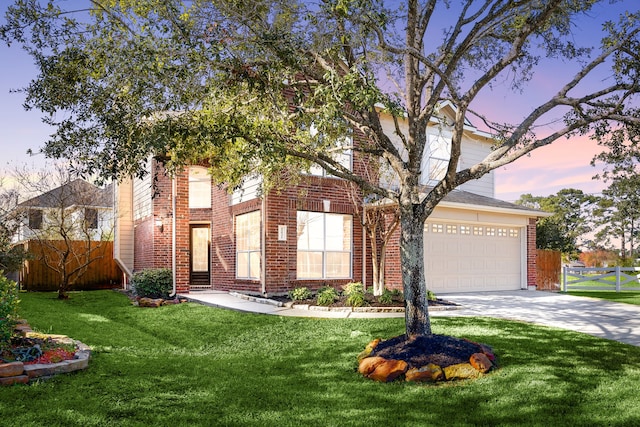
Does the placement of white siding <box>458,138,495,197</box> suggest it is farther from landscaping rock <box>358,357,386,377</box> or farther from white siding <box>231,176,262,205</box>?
landscaping rock <box>358,357,386,377</box>

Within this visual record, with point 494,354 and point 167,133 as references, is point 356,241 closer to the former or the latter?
point 494,354

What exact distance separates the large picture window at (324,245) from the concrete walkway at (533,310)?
211 centimetres

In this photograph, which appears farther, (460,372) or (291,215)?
(291,215)

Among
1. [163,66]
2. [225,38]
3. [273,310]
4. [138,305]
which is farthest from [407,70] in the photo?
[138,305]

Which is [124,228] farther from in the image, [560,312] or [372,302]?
[560,312]

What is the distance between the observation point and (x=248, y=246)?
15.9 m

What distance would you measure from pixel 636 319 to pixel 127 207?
1832cm

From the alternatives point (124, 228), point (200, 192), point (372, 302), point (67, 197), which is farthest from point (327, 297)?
point (124, 228)

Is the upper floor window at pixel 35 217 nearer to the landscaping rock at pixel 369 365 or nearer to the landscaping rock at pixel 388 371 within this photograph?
the landscaping rock at pixel 369 365

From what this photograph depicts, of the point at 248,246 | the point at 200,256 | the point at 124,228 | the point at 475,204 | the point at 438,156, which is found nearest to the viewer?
the point at 248,246

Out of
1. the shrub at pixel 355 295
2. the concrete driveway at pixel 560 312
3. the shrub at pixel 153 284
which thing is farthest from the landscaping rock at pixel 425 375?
the shrub at pixel 153 284

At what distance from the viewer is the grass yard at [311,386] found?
Answer: 504 cm

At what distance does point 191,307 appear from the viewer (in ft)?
44.0

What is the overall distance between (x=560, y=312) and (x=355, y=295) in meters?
5.02
